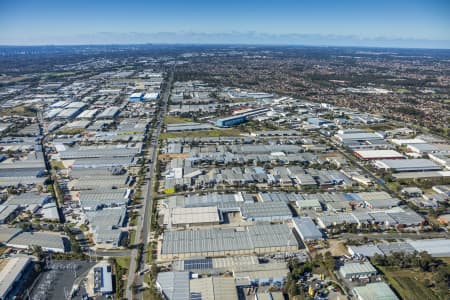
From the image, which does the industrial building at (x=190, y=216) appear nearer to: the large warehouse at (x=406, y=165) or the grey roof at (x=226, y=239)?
the grey roof at (x=226, y=239)

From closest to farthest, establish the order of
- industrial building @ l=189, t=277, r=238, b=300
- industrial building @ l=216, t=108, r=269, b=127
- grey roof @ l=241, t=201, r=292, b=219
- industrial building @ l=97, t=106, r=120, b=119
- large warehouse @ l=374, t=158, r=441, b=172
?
industrial building @ l=189, t=277, r=238, b=300 → grey roof @ l=241, t=201, r=292, b=219 → large warehouse @ l=374, t=158, r=441, b=172 → industrial building @ l=216, t=108, r=269, b=127 → industrial building @ l=97, t=106, r=120, b=119

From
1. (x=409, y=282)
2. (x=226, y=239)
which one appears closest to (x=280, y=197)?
(x=226, y=239)

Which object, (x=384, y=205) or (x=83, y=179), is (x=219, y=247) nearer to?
(x=384, y=205)

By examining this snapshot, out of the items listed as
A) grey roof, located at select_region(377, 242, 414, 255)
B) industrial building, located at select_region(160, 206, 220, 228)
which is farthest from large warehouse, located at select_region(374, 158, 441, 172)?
industrial building, located at select_region(160, 206, 220, 228)

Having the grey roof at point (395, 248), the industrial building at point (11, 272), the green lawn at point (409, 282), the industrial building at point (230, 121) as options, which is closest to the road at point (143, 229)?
the industrial building at point (11, 272)

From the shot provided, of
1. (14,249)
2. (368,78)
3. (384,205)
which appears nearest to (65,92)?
(14,249)

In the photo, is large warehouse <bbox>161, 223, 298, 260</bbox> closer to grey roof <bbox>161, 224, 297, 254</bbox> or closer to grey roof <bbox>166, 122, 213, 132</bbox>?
grey roof <bbox>161, 224, 297, 254</bbox>

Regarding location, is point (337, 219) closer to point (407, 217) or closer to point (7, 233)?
point (407, 217)
